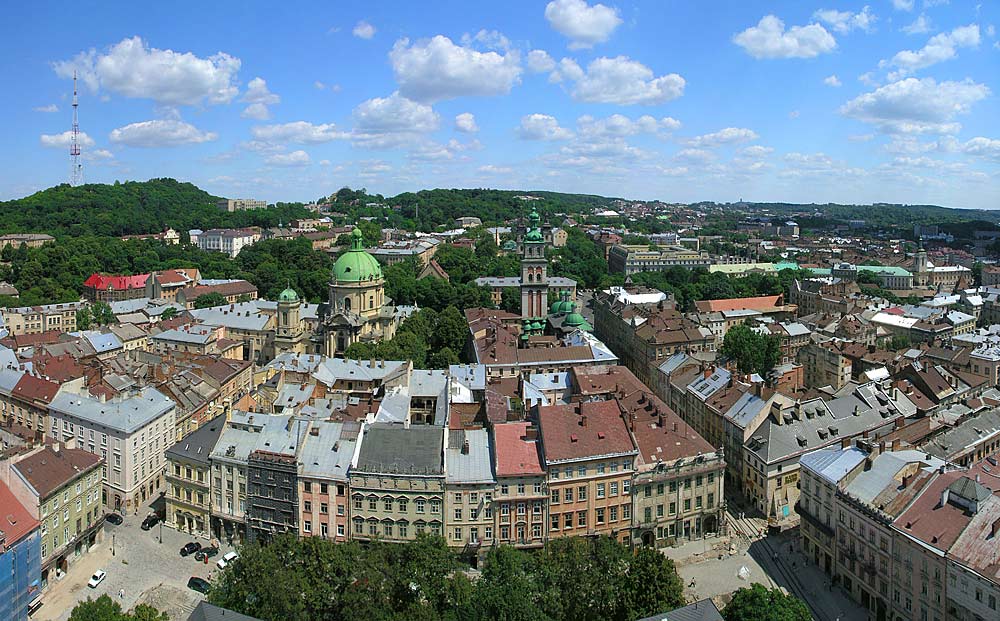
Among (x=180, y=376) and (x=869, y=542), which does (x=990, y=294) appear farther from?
(x=180, y=376)

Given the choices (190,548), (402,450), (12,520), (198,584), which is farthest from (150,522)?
(402,450)

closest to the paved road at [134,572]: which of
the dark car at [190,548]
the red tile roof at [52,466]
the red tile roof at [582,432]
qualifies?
the dark car at [190,548]

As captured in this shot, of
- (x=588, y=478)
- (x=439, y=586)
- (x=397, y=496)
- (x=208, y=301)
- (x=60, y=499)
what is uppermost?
(x=208, y=301)

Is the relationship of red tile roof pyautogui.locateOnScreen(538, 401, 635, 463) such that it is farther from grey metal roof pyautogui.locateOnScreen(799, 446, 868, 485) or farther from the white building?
the white building

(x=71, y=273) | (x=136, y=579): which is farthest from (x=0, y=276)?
(x=136, y=579)

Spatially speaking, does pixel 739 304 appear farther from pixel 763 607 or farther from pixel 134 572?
pixel 134 572

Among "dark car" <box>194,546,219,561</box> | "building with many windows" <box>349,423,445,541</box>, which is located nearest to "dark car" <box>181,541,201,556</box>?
"dark car" <box>194,546,219,561</box>

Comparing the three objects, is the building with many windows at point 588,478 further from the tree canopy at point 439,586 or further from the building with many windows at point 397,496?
the tree canopy at point 439,586
